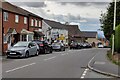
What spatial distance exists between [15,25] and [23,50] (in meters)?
16.4

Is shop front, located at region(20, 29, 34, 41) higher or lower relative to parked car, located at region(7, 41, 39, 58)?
higher

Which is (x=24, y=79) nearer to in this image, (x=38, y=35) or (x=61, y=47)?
(x=61, y=47)

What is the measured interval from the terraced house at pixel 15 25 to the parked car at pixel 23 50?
796 cm

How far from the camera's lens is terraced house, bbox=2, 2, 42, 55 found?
39.0 metres

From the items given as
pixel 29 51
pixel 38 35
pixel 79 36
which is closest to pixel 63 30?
pixel 79 36

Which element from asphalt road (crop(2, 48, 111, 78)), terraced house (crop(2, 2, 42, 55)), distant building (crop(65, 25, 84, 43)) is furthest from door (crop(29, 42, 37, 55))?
distant building (crop(65, 25, 84, 43))

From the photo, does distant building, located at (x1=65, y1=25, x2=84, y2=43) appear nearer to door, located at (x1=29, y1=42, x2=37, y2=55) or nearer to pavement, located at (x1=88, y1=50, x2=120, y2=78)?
door, located at (x1=29, y1=42, x2=37, y2=55)

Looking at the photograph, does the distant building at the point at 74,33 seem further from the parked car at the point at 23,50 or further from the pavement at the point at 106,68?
the pavement at the point at 106,68

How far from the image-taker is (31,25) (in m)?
51.4

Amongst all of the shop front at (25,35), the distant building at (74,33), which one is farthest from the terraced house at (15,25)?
the distant building at (74,33)

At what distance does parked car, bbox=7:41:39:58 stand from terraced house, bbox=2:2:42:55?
7.96m

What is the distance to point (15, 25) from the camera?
4322 centimetres

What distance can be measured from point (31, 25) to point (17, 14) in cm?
762

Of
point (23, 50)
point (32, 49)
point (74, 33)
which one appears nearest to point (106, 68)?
point (23, 50)
